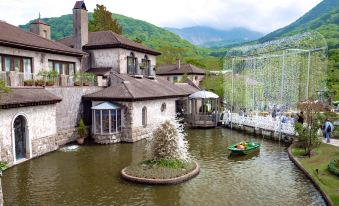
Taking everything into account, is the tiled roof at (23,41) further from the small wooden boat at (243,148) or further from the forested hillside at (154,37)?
the forested hillside at (154,37)

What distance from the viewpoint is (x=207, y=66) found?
86562 millimetres

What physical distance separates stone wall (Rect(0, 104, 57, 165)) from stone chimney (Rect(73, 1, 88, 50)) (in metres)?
14.6

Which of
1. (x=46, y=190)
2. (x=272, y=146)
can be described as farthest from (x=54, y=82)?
(x=272, y=146)

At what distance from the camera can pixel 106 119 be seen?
28.2 meters

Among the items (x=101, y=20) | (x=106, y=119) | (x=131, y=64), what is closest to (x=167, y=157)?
(x=106, y=119)

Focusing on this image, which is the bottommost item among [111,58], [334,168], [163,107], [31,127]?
[334,168]

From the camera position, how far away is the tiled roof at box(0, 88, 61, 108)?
64.3 feet

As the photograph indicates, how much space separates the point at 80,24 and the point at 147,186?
25.6 metres

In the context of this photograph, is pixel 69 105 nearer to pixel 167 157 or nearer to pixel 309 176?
pixel 167 157

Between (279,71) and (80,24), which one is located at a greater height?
(80,24)

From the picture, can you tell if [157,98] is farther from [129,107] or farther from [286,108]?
[286,108]

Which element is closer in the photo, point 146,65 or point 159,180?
point 159,180

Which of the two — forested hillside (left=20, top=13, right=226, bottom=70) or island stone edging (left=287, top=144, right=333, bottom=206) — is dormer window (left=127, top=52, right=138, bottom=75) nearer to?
island stone edging (left=287, top=144, right=333, bottom=206)

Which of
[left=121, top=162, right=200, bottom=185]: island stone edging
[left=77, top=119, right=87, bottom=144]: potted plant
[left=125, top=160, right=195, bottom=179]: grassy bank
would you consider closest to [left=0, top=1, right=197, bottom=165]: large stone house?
[left=77, top=119, right=87, bottom=144]: potted plant
